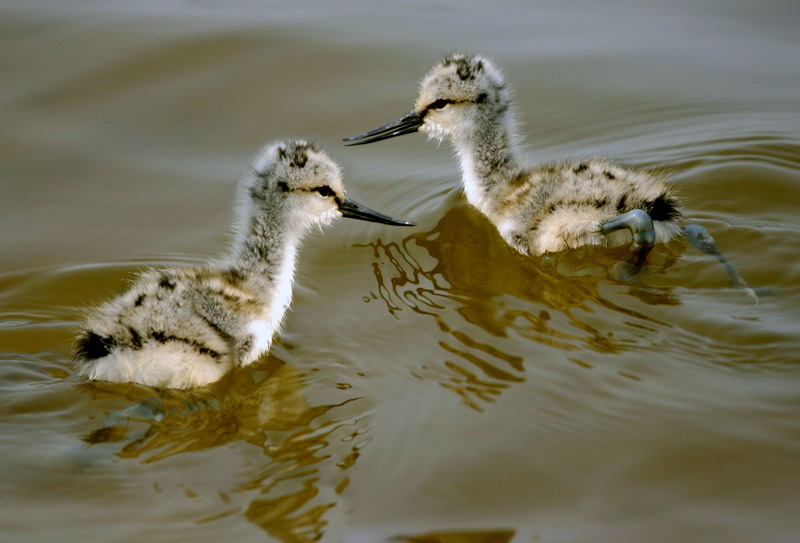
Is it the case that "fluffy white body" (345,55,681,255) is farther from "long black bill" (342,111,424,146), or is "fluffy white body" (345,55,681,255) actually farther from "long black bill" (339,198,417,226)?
"long black bill" (339,198,417,226)

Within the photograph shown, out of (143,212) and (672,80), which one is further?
(672,80)

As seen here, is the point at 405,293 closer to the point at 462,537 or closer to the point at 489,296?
the point at 489,296

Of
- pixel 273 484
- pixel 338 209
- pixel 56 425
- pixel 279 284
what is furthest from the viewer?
pixel 338 209

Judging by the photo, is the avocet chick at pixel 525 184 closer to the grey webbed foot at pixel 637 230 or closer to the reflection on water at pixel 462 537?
the grey webbed foot at pixel 637 230

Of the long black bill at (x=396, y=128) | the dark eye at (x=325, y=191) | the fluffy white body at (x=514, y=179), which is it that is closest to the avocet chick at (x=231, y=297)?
the dark eye at (x=325, y=191)

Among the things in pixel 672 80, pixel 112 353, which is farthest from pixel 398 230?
pixel 672 80

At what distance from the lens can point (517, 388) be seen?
387 centimetres

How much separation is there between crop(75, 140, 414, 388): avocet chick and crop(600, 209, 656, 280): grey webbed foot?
966 millimetres

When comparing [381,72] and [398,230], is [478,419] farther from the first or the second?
[381,72]

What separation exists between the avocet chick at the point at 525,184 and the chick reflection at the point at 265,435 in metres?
1.46

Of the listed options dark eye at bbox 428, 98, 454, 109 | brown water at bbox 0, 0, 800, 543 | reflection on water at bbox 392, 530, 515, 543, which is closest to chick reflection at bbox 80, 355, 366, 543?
brown water at bbox 0, 0, 800, 543

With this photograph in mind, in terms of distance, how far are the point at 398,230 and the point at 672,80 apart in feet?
7.75

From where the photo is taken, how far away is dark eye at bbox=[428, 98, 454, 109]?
552 cm

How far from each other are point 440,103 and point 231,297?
1.93 metres
